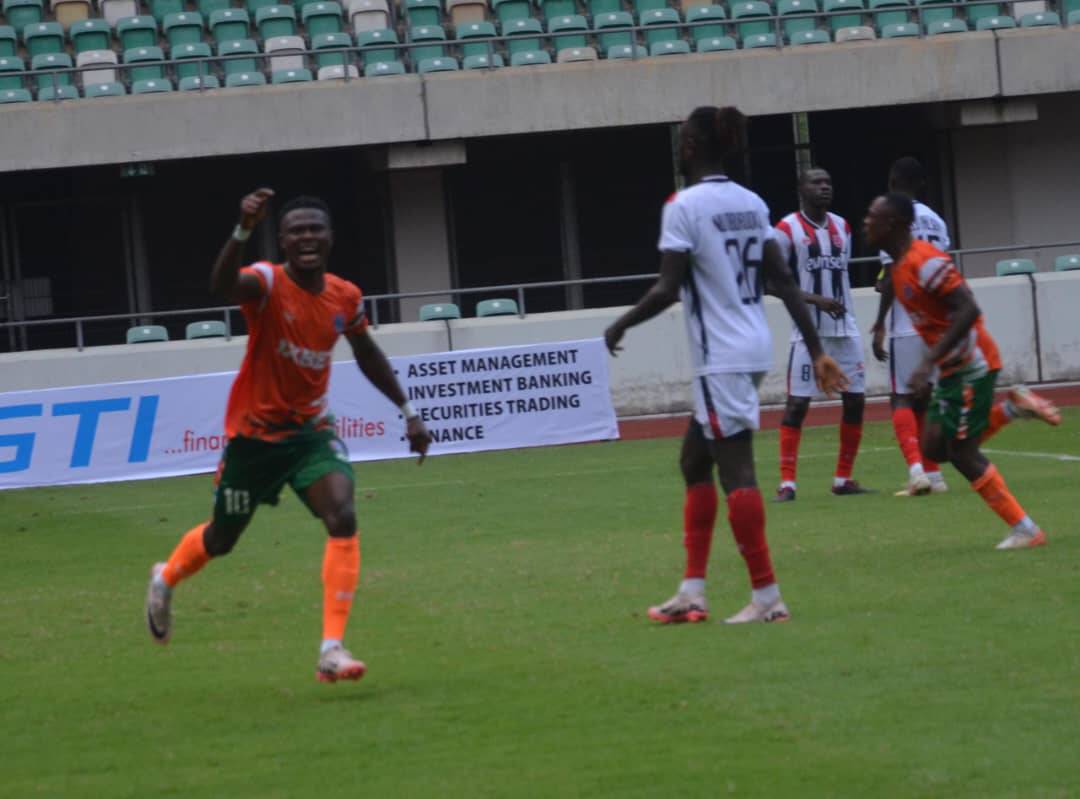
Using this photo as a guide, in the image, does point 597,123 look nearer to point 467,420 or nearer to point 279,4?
point 279,4

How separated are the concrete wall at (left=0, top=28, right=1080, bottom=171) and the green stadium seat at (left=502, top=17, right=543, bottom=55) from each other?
1.83ft

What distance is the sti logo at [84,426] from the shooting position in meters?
19.1

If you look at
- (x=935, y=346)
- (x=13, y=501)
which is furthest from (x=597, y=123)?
(x=935, y=346)

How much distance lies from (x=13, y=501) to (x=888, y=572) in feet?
35.2

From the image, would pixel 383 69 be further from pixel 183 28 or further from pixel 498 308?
pixel 498 308

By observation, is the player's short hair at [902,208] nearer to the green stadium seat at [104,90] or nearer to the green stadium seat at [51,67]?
the green stadium seat at [104,90]

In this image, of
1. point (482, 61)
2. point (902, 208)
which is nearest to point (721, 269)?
point (902, 208)

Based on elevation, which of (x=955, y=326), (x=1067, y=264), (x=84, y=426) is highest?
(x=1067, y=264)

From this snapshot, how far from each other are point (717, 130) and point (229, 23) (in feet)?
75.9

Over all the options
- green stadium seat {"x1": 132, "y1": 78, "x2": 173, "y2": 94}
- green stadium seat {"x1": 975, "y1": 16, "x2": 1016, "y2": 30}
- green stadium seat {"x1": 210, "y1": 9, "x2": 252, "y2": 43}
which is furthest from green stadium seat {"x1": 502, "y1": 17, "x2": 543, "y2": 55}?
green stadium seat {"x1": 975, "y1": 16, "x2": 1016, "y2": 30}

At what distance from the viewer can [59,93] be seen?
1074 inches

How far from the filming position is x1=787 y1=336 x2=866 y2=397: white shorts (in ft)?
45.1

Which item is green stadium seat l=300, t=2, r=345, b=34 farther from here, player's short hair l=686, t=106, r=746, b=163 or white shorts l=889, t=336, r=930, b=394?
player's short hair l=686, t=106, r=746, b=163

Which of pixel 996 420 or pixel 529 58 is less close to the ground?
pixel 529 58
